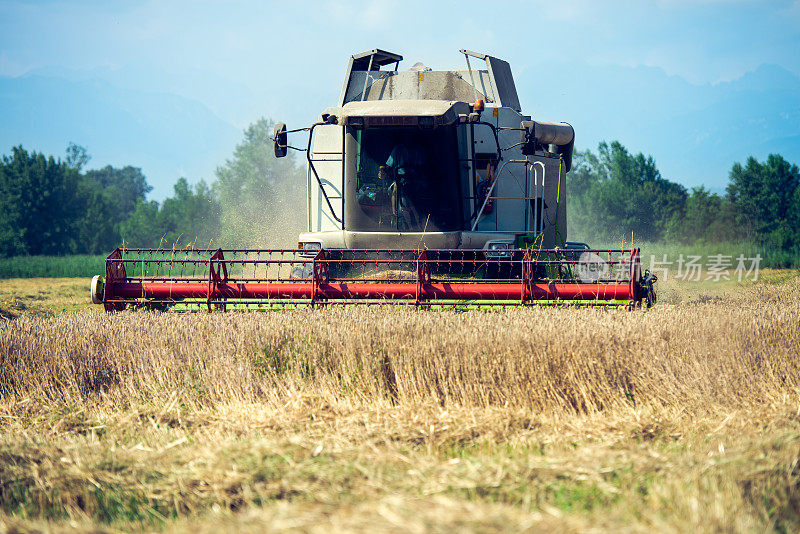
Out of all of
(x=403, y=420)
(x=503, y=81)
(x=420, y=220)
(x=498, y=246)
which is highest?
(x=503, y=81)

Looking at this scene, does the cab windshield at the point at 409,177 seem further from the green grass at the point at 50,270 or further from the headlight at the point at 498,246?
the green grass at the point at 50,270

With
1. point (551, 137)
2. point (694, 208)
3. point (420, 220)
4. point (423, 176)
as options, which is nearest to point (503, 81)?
point (551, 137)

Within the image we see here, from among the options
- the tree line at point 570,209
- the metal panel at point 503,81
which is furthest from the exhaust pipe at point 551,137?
the tree line at point 570,209

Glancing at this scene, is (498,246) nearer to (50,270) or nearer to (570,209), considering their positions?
(50,270)

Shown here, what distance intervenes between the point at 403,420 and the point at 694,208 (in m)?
41.4

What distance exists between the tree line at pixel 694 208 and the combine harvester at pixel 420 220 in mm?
22527

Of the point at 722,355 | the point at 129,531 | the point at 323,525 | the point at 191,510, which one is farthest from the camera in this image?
the point at 722,355

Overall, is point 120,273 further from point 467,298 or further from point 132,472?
point 132,472

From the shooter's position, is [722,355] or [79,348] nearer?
[722,355]

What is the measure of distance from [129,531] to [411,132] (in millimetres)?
5588

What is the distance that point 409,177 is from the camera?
7520mm

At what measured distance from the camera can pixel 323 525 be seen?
2.11m

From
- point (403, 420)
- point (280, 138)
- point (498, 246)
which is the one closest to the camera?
point (403, 420)

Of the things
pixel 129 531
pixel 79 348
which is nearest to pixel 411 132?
pixel 79 348
